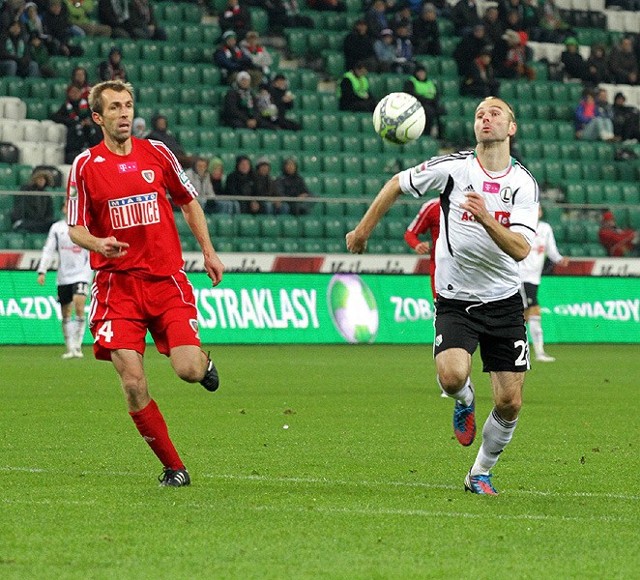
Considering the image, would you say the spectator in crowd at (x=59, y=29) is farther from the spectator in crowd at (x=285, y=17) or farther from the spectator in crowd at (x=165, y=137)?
the spectator in crowd at (x=285, y=17)

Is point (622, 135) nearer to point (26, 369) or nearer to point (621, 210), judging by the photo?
point (621, 210)

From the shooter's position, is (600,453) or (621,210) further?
(621,210)

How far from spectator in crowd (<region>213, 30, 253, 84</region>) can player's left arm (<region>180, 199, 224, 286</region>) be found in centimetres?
1960

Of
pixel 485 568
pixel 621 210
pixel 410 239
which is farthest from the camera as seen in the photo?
pixel 621 210

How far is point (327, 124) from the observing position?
29.3m

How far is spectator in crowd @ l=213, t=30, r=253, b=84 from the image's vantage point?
28.2m

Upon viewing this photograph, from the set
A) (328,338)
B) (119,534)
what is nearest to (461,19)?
(328,338)

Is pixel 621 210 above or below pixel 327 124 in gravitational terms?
below

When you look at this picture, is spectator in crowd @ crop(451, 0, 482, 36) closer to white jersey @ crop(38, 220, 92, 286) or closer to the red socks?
white jersey @ crop(38, 220, 92, 286)

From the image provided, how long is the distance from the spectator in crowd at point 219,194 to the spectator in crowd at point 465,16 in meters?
9.03

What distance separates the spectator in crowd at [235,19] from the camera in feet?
95.3

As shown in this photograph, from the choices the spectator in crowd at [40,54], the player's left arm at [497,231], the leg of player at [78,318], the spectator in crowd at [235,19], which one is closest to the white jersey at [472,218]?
the player's left arm at [497,231]

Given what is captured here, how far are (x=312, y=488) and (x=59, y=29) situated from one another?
20692mm

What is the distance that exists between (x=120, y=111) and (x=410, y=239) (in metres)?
6.05
